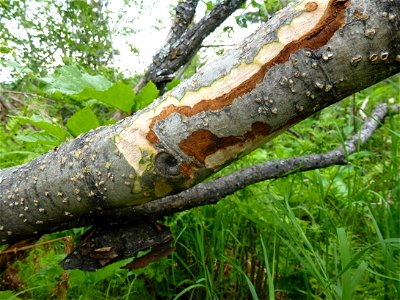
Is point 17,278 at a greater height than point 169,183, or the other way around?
point 169,183

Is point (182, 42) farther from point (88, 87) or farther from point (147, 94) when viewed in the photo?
point (88, 87)

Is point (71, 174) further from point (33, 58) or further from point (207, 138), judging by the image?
point (33, 58)

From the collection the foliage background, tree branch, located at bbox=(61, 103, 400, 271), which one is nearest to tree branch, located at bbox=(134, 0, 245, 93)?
the foliage background

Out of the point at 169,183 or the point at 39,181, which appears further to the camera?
the point at 39,181

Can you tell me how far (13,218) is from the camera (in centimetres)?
124

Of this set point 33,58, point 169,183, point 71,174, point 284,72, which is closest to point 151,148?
point 169,183

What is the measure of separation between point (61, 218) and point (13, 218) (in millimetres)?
166

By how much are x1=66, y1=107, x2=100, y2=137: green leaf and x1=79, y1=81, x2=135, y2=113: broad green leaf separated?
66mm

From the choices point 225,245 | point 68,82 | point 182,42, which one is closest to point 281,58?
point 68,82

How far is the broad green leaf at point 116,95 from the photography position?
4.53 feet

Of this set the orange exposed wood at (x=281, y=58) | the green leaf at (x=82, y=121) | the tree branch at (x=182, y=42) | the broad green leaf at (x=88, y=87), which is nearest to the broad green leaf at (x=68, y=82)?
the broad green leaf at (x=88, y=87)

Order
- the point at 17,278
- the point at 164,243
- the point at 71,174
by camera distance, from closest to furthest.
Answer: the point at 71,174 → the point at 164,243 → the point at 17,278

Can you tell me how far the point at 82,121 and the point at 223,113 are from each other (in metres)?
0.68

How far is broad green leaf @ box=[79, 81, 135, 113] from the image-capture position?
138 cm
